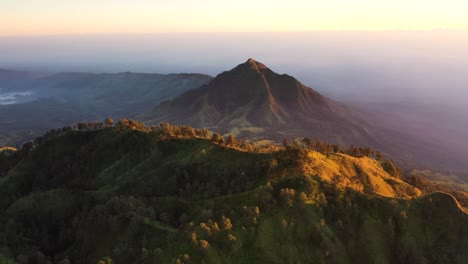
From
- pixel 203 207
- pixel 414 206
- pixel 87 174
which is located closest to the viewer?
pixel 414 206

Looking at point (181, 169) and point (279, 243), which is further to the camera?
point (181, 169)

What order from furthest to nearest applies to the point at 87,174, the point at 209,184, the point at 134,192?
the point at 87,174, the point at 134,192, the point at 209,184

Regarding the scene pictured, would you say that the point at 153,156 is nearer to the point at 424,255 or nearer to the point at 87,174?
the point at 87,174

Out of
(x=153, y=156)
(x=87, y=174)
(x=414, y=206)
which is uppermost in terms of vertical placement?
(x=414, y=206)

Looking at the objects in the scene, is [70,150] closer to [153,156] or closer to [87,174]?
[87,174]

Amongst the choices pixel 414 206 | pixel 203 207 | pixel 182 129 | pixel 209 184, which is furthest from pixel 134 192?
pixel 414 206

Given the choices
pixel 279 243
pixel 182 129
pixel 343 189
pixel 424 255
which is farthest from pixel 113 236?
pixel 182 129

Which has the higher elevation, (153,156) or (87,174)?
(153,156)
